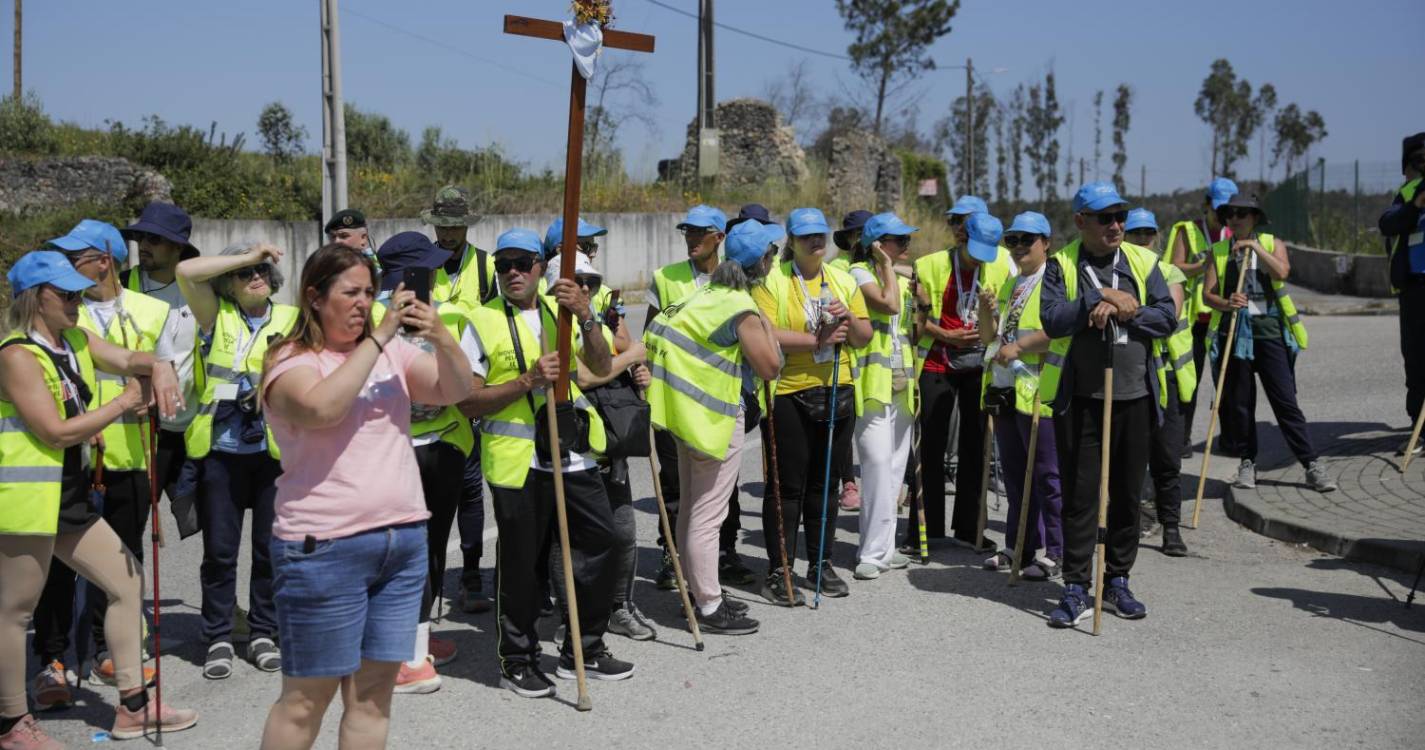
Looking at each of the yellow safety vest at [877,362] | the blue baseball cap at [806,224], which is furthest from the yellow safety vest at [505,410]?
the yellow safety vest at [877,362]

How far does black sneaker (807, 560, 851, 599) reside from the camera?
22.9ft

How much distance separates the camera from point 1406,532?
766cm

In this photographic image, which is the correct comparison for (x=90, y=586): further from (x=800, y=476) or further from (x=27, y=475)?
(x=800, y=476)

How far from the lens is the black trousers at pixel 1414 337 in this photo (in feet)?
30.9

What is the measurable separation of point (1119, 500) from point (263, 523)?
4.05 m

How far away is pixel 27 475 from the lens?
4.71 metres

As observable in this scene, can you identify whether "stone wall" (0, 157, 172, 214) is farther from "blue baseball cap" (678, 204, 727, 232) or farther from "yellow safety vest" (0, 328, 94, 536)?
"yellow safety vest" (0, 328, 94, 536)

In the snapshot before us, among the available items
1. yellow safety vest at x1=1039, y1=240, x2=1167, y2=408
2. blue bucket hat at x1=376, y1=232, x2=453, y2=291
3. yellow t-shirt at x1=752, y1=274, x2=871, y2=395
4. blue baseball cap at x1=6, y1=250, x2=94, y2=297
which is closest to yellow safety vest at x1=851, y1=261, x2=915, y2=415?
yellow t-shirt at x1=752, y1=274, x2=871, y2=395

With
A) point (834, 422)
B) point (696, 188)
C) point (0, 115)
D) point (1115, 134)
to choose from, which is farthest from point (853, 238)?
point (1115, 134)

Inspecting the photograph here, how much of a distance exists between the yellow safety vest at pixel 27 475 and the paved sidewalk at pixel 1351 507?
636cm

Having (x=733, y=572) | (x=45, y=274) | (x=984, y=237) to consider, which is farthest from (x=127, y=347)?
(x=984, y=237)

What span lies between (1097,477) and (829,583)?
4.88 feet

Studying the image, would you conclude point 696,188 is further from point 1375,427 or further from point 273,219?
point 1375,427

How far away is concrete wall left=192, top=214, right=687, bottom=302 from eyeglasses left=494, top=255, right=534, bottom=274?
1247cm
